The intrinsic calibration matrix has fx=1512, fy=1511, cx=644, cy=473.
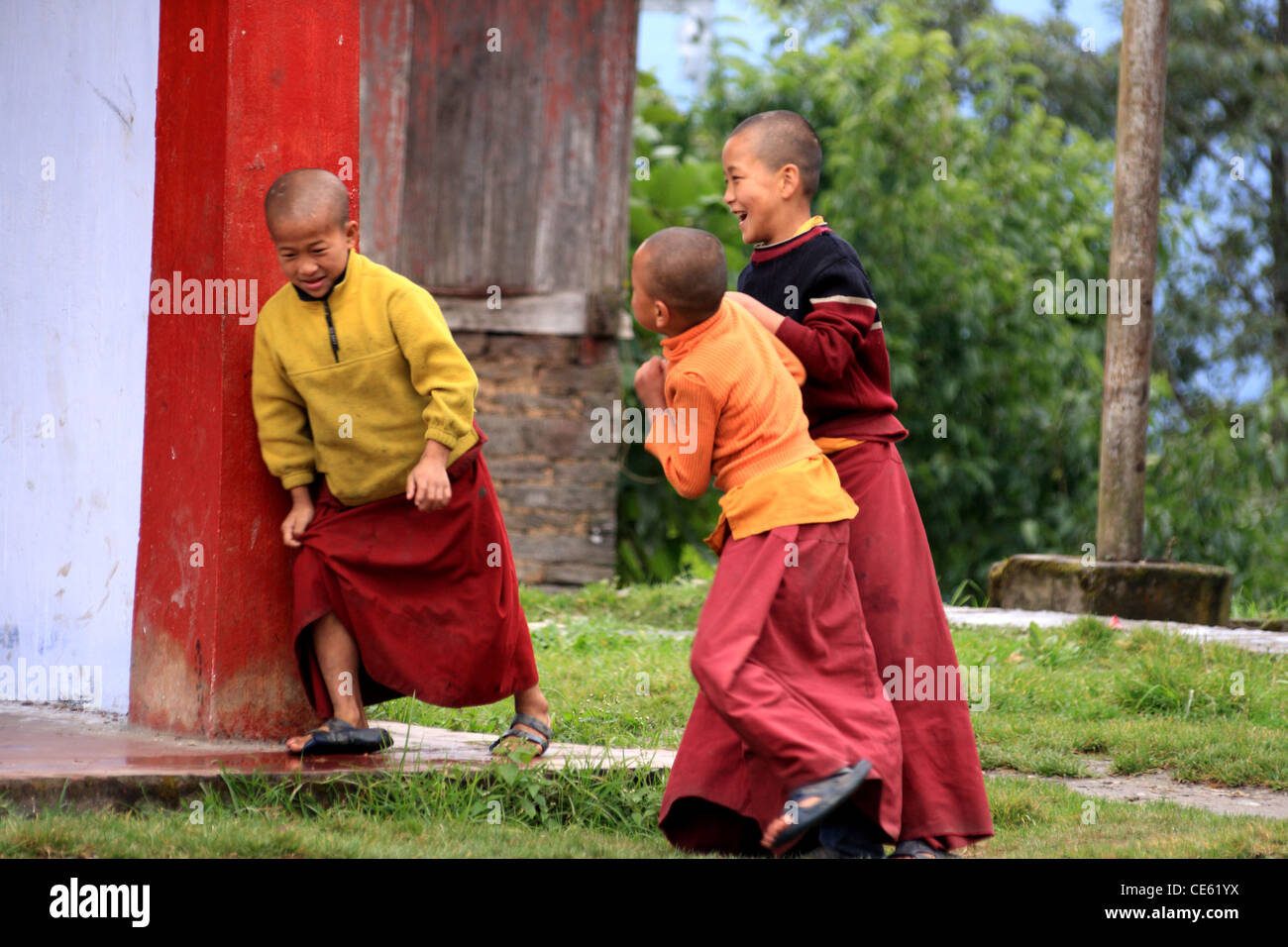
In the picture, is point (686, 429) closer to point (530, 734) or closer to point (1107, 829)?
point (530, 734)

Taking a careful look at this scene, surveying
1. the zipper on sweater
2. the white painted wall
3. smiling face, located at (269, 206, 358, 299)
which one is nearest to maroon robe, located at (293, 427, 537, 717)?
the zipper on sweater

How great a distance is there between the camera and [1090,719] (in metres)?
5.45

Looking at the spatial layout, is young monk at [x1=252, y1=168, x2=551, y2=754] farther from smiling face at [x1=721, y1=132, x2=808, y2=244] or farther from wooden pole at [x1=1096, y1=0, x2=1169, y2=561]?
wooden pole at [x1=1096, y1=0, x2=1169, y2=561]

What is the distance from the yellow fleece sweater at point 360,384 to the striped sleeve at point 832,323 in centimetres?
83

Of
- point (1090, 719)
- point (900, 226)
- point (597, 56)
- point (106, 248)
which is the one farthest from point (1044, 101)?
point (106, 248)

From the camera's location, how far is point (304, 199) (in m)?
3.60

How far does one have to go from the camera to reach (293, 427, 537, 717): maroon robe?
3.75 meters

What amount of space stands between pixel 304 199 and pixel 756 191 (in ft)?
3.52

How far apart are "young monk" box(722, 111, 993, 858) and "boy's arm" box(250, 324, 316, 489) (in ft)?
3.78

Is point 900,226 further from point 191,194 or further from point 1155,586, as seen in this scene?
point 191,194

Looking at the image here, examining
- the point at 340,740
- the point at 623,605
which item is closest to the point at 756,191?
the point at 340,740

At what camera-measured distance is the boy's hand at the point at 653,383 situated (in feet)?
11.1

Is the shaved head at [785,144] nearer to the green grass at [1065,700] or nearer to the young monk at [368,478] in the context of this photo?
the young monk at [368,478]

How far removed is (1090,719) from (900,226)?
723 cm
